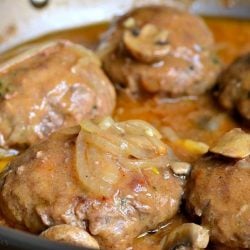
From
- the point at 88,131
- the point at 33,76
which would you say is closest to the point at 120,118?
the point at 33,76

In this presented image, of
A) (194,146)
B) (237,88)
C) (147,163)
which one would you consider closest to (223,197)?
(147,163)

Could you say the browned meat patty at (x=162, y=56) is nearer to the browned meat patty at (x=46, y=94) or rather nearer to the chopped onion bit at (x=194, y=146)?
the browned meat patty at (x=46, y=94)

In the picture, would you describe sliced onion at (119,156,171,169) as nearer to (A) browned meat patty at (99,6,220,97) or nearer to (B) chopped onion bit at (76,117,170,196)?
(B) chopped onion bit at (76,117,170,196)

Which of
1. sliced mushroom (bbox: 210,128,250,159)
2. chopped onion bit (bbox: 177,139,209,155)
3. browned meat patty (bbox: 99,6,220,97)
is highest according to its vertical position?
sliced mushroom (bbox: 210,128,250,159)

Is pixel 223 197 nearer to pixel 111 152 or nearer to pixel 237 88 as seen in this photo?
pixel 111 152

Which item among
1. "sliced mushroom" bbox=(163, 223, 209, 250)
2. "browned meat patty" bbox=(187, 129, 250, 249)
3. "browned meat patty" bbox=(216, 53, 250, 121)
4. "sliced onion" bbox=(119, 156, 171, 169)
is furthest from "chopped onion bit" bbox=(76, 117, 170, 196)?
"browned meat patty" bbox=(216, 53, 250, 121)

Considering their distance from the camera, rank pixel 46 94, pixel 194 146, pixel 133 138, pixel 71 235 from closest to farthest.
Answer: pixel 71 235, pixel 133 138, pixel 194 146, pixel 46 94

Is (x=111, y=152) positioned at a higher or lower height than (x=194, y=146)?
higher

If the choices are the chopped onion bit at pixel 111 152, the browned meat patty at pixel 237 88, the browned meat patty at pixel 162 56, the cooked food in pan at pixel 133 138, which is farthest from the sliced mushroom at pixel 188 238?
the browned meat patty at pixel 162 56
